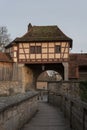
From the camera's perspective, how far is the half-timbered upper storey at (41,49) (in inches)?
1625

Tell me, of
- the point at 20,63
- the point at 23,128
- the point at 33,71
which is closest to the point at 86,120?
the point at 23,128

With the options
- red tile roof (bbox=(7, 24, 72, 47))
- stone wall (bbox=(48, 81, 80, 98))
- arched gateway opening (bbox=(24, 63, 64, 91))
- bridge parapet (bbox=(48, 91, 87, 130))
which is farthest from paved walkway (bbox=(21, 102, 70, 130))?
arched gateway opening (bbox=(24, 63, 64, 91))

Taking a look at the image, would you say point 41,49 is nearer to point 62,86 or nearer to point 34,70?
point 34,70

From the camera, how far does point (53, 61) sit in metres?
41.2

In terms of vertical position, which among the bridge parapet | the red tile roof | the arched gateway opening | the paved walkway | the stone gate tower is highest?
the red tile roof

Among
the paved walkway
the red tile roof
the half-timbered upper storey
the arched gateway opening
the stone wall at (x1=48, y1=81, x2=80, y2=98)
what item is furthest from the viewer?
the arched gateway opening

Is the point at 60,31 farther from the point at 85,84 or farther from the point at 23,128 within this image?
the point at 23,128

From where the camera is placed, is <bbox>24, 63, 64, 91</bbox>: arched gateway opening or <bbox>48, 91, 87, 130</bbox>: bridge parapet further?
<bbox>24, 63, 64, 91</bbox>: arched gateway opening

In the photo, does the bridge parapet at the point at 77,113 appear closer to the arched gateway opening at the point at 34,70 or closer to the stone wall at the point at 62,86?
the stone wall at the point at 62,86

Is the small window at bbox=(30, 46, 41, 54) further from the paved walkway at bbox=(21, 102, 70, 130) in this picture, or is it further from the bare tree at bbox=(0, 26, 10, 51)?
the paved walkway at bbox=(21, 102, 70, 130)

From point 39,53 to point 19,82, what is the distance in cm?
466

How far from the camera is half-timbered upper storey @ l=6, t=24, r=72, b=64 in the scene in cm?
4128

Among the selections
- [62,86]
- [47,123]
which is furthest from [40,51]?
[47,123]

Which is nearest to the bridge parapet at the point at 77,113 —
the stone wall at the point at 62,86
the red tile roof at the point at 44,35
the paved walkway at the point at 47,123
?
the paved walkway at the point at 47,123
